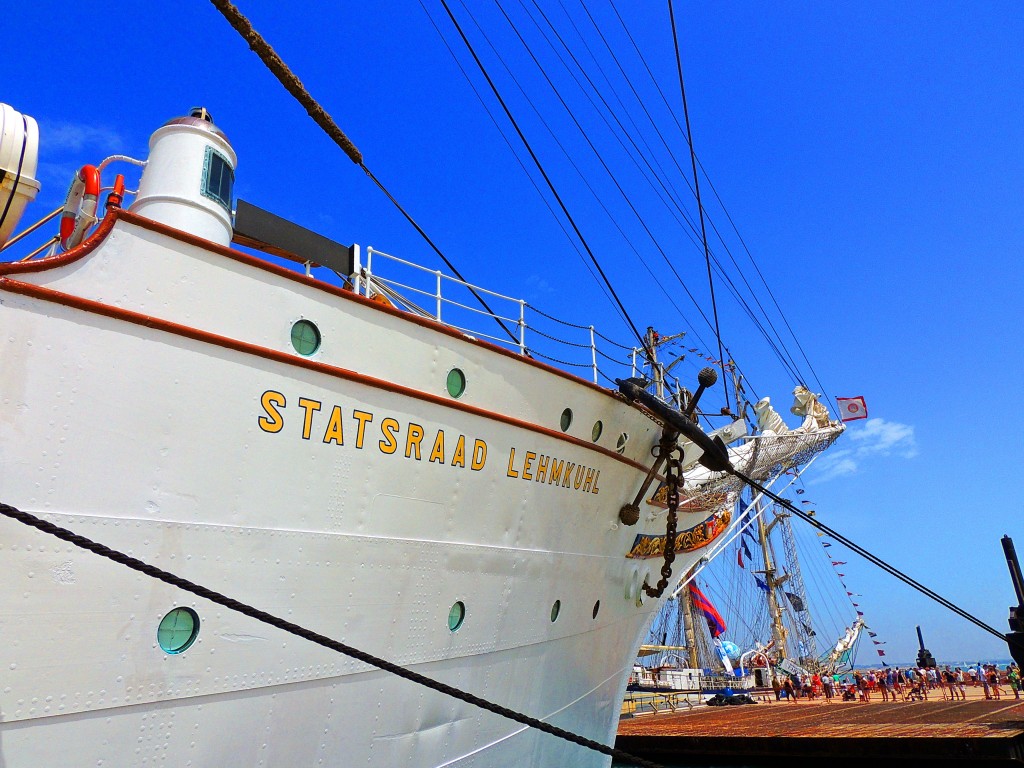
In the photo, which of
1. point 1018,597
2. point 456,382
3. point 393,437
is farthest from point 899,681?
point 393,437

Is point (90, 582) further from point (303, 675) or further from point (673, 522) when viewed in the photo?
point (673, 522)

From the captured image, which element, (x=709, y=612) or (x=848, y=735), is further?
(x=709, y=612)

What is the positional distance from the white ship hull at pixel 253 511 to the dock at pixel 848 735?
1009 cm

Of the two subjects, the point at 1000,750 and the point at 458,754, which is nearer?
the point at 458,754

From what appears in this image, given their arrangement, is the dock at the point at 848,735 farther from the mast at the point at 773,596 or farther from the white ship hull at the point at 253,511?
the mast at the point at 773,596

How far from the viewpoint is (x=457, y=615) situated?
5.63 metres

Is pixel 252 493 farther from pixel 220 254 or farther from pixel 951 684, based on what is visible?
pixel 951 684

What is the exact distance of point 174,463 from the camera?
13.5 feet

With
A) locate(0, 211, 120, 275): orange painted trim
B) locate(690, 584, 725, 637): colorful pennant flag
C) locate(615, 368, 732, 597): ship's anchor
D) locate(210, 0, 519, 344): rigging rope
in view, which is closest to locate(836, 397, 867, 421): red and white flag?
locate(615, 368, 732, 597): ship's anchor

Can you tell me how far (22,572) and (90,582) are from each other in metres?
0.33

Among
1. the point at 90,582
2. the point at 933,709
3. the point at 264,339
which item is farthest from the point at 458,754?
the point at 933,709

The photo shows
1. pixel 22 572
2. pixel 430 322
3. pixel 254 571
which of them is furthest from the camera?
pixel 430 322

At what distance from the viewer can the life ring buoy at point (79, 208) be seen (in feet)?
15.3

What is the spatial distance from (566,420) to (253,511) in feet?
10.6
